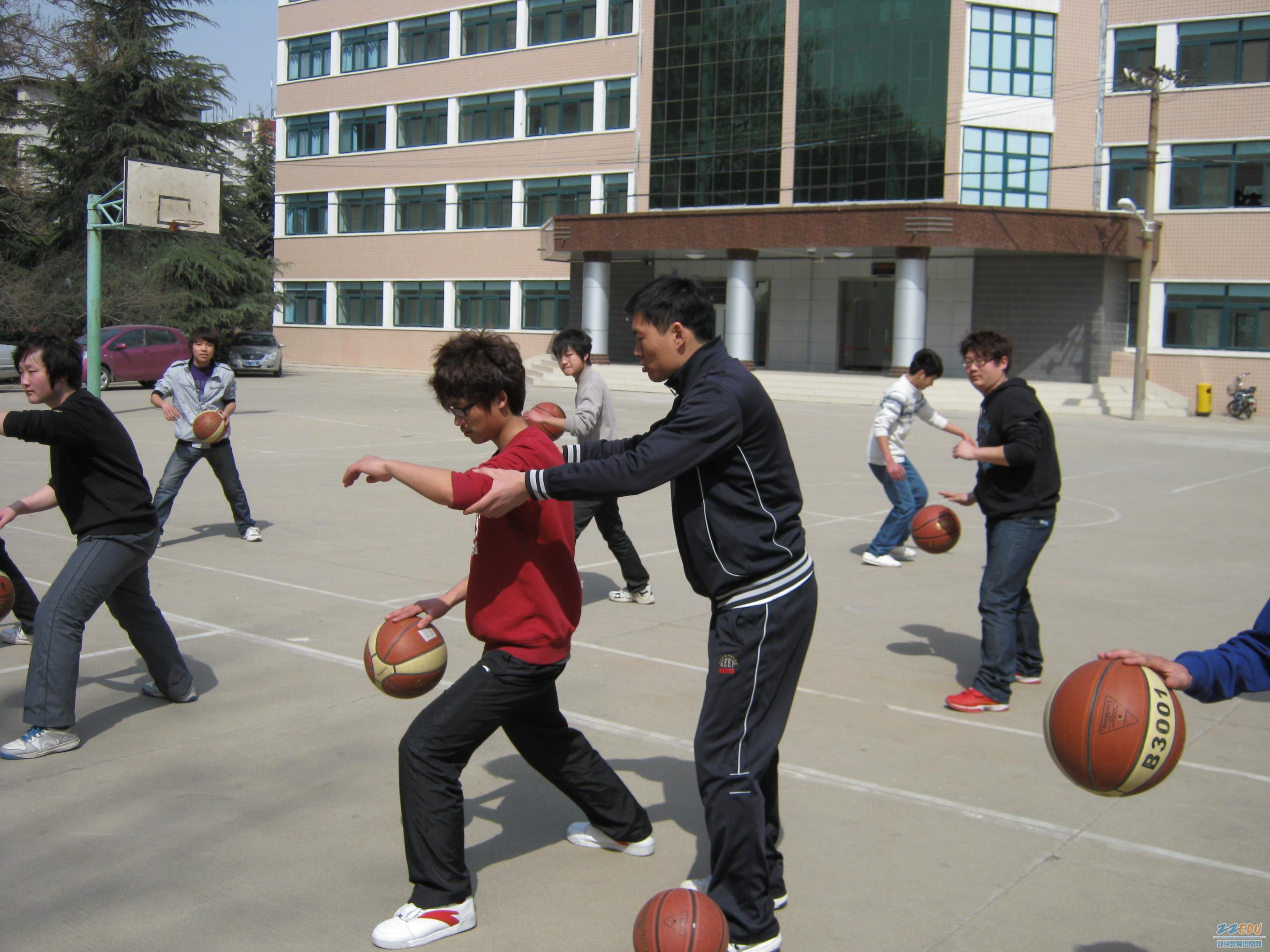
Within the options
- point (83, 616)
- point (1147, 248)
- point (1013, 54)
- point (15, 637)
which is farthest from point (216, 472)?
point (1013, 54)

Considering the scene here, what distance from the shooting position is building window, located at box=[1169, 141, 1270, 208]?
36656 mm

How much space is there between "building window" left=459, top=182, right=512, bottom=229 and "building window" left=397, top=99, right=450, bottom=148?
9.55 feet

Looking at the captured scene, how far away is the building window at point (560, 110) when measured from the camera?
4859 centimetres

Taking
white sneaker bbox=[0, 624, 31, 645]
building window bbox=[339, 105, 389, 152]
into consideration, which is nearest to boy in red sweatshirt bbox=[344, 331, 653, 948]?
white sneaker bbox=[0, 624, 31, 645]

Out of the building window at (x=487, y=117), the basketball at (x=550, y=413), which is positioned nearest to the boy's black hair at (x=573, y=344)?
the basketball at (x=550, y=413)

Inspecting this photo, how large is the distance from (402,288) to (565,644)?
52483mm

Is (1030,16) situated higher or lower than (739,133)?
higher

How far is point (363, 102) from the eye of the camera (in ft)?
183

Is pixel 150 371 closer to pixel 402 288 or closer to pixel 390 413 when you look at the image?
pixel 390 413

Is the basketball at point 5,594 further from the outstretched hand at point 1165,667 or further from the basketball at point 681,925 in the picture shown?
the outstretched hand at point 1165,667

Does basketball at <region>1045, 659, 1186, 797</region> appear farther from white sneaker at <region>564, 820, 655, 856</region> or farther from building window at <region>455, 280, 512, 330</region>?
building window at <region>455, 280, 512, 330</region>

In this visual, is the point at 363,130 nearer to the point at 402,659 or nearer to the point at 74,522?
the point at 74,522

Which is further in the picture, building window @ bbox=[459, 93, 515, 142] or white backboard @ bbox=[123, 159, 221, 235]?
building window @ bbox=[459, 93, 515, 142]

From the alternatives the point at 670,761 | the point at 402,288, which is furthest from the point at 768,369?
the point at 670,761
